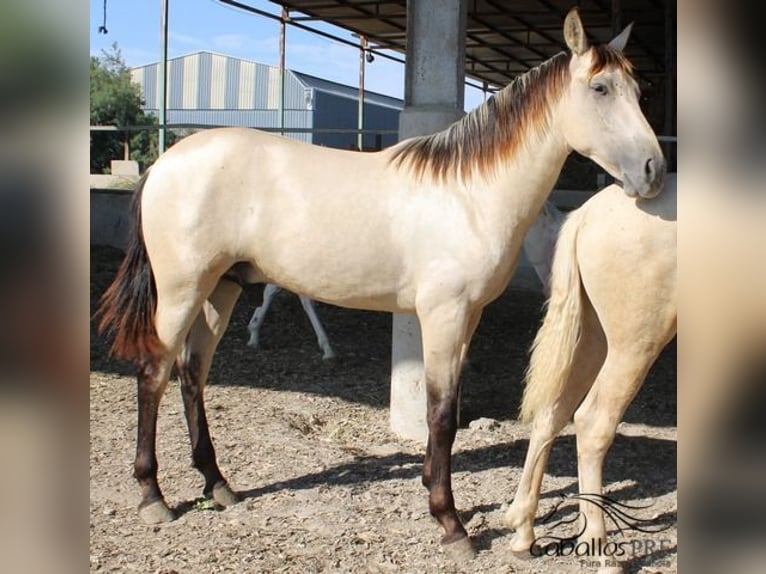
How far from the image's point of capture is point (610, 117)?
2.99 m

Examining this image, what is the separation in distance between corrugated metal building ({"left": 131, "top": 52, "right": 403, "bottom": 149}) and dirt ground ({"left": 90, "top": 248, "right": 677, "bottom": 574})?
30.9 metres

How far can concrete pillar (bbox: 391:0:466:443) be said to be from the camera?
4.62 meters

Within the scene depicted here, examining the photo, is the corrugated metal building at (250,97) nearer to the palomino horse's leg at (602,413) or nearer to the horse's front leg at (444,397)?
the horse's front leg at (444,397)

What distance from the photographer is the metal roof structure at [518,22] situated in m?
12.3

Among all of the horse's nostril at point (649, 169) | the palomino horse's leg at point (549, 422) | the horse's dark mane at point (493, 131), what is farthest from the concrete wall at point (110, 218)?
the horse's nostril at point (649, 169)

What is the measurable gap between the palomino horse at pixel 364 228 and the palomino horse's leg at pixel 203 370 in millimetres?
239

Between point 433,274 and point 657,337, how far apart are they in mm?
952

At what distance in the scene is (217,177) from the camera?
3.46m

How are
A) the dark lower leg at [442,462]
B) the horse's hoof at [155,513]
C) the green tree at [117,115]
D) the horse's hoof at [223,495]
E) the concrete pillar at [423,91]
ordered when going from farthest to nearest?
1. the green tree at [117,115]
2. the concrete pillar at [423,91]
3. the horse's hoof at [223,495]
4. the horse's hoof at [155,513]
5. the dark lower leg at [442,462]

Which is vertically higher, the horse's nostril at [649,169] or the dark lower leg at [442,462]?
the horse's nostril at [649,169]

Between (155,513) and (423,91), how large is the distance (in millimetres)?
2775

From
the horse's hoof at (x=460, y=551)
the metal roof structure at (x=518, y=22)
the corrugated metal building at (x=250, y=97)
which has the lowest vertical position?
the horse's hoof at (x=460, y=551)

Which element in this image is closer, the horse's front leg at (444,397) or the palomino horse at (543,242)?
the horse's front leg at (444,397)

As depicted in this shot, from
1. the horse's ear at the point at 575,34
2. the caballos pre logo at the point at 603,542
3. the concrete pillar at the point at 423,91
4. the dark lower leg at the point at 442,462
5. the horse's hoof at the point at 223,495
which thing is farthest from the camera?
the concrete pillar at the point at 423,91
